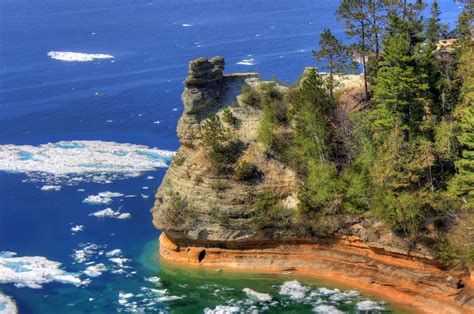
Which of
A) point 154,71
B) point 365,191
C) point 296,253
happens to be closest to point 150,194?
point 296,253

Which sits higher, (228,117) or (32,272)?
(228,117)

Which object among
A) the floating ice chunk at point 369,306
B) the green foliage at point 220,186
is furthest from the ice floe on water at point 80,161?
the floating ice chunk at point 369,306

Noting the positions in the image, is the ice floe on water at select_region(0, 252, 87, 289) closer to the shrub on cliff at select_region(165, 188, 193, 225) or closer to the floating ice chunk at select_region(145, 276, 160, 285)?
the floating ice chunk at select_region(145, 276, 160, 285)

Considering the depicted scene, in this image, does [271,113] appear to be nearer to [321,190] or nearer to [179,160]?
[321,190]

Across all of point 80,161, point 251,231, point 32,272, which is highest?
point 80,161

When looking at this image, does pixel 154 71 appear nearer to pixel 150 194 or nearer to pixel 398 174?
pixel 150 194

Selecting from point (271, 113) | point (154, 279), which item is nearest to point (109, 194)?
point (154, 279)

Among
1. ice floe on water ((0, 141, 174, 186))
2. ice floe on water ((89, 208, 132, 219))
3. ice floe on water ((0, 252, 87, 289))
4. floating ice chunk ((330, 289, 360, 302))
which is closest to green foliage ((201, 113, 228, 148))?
ice floe on water ((89, 208, 132, 219))
